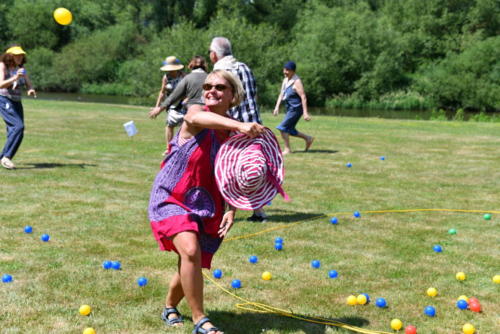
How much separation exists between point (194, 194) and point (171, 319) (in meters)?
1.03

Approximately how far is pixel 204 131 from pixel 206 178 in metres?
0.32

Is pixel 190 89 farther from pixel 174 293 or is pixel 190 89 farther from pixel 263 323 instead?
pixel 263 323

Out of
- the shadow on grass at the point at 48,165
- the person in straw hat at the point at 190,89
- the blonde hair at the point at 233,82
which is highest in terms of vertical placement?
the blonde hair at the point at 233,82

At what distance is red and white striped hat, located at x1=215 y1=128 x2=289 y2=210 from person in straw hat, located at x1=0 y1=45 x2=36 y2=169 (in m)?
6.91

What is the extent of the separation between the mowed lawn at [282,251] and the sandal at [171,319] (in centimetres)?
7

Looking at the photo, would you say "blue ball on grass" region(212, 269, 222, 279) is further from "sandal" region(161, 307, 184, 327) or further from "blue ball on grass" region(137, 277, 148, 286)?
"sandal" region(161, 307, 184, 327)

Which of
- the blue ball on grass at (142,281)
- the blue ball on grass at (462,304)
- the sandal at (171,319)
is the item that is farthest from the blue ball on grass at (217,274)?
the blue ball on grass at (462,304)

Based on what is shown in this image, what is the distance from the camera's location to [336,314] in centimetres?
450

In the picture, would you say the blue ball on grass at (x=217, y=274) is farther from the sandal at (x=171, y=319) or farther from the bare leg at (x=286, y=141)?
the bare leg at (x=286, y=141)

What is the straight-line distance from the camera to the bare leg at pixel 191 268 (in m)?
3.72

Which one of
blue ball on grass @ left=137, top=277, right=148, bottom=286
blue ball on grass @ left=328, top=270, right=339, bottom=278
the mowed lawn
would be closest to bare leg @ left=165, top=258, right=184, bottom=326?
the mowed lawn

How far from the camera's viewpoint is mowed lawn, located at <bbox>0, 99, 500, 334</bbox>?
4438 mm

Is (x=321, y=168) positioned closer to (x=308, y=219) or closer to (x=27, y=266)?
(x=308, y=219)

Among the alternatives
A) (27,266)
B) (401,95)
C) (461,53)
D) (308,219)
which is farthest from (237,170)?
(461,53)
